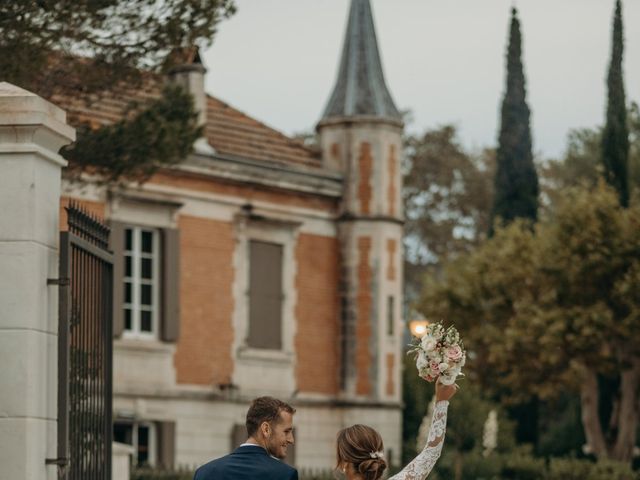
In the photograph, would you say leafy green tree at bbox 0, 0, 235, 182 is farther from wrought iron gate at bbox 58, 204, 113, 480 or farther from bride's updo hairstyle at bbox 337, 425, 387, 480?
bride's updo hairstyle at bbox 337, 425, 387, 480

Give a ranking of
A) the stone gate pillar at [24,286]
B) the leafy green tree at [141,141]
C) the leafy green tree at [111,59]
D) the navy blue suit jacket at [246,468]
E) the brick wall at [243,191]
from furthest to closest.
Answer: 1. the brick wall at [243,191]
2. the leafy green tree at [141,141]
3. the leafy green tree at [111,59]
4. the stone gate pillar at [24,286]
5. the navy blue suit jacket at [246,468]

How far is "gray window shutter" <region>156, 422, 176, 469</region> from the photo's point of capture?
30.2m

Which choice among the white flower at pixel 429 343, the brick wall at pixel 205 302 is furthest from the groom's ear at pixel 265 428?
the brick wall at pixel 205 302

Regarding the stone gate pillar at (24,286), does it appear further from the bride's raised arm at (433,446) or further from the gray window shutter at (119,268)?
the gray window shutter at (119,268)

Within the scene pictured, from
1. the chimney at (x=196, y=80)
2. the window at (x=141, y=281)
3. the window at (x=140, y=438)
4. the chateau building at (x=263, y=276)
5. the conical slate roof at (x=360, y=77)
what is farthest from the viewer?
the conical slate roof at (x=360, y=77)

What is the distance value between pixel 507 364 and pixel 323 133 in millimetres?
5413

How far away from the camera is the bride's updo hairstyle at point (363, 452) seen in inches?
300

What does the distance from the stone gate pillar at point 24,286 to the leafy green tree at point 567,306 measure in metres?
22.9

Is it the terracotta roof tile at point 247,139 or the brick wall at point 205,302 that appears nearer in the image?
the brick wall at point 205,302

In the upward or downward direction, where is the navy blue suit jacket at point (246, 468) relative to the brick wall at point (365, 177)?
downward

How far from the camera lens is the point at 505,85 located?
38969 mm

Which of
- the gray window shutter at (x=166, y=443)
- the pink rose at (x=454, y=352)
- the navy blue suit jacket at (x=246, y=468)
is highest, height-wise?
the pink rose at (x=454, y=352)

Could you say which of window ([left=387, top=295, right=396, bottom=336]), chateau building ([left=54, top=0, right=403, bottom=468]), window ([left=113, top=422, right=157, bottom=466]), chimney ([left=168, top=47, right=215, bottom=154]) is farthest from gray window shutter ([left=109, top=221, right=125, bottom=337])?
window ([left=387, top=295, right=396, bottom=336])

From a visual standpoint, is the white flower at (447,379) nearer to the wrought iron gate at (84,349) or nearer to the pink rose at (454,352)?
the pink rose at (454,352)
